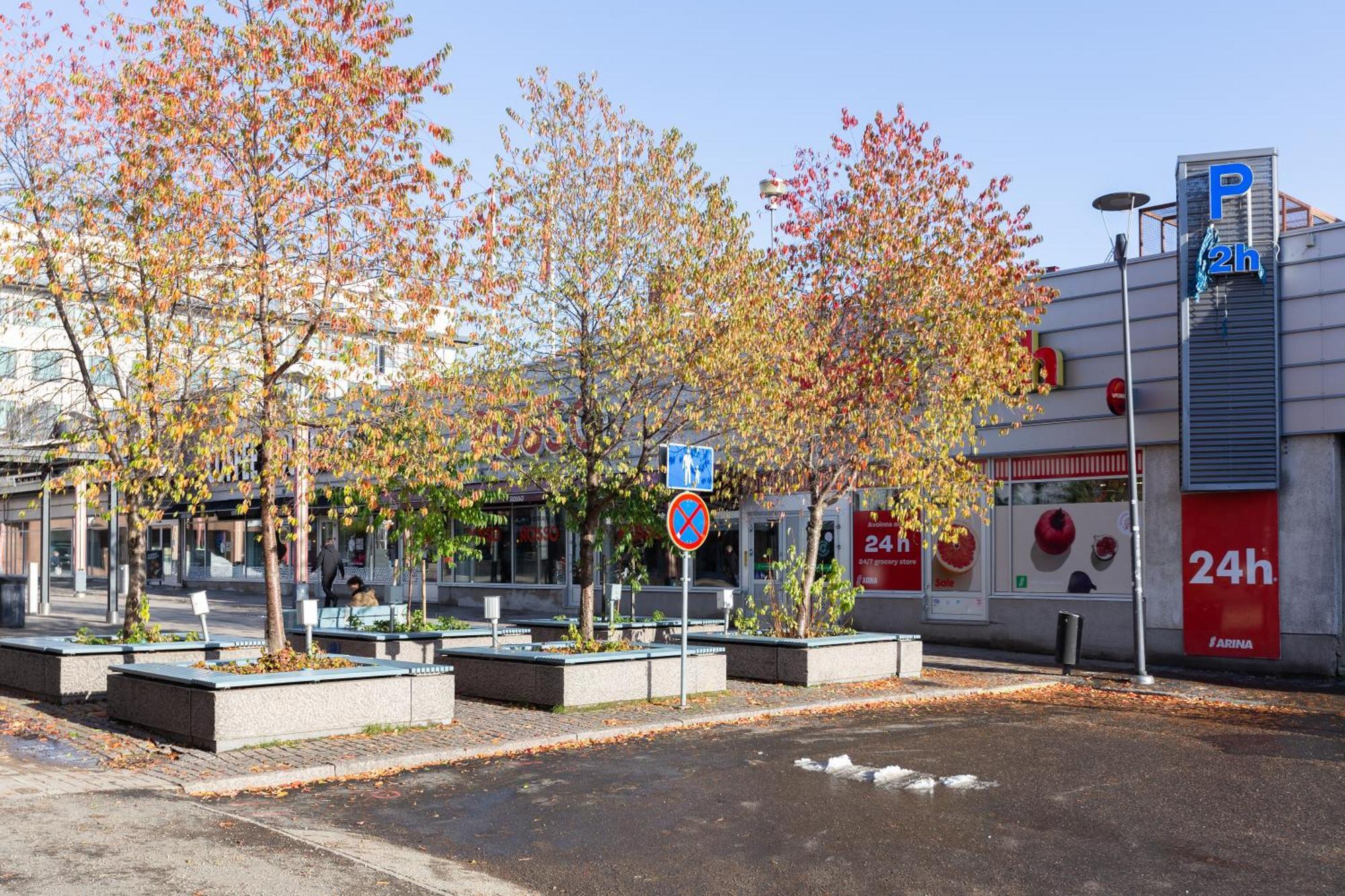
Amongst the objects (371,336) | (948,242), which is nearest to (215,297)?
(371,336)

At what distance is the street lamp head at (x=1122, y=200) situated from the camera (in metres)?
17.7

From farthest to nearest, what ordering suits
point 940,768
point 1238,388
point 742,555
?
1. point 742,555
2. point 1238,388
3. point 940,768

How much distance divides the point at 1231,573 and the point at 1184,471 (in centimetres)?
180

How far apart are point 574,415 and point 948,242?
6.21m

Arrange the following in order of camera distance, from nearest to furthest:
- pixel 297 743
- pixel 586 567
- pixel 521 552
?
pixel 297 743 < pixel 586 567 < pixel 521 552

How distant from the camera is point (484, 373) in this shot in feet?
52.3

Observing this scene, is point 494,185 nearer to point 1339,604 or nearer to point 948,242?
point 948,242

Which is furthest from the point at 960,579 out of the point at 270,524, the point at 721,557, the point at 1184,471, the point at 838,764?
the point at 270,524

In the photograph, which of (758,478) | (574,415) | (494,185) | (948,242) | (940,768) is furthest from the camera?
(758,478)

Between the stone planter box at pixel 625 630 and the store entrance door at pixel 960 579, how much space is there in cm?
547

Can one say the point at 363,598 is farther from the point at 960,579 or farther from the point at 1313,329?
the point at 1313,329

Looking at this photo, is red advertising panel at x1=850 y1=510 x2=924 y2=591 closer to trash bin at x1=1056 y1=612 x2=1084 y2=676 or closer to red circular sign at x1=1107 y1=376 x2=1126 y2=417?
red circular sign at x1=1107 y1=376 x2=1126 y2=417

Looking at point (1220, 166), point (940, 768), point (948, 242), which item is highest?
point (1220, 166)

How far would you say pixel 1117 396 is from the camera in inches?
858
